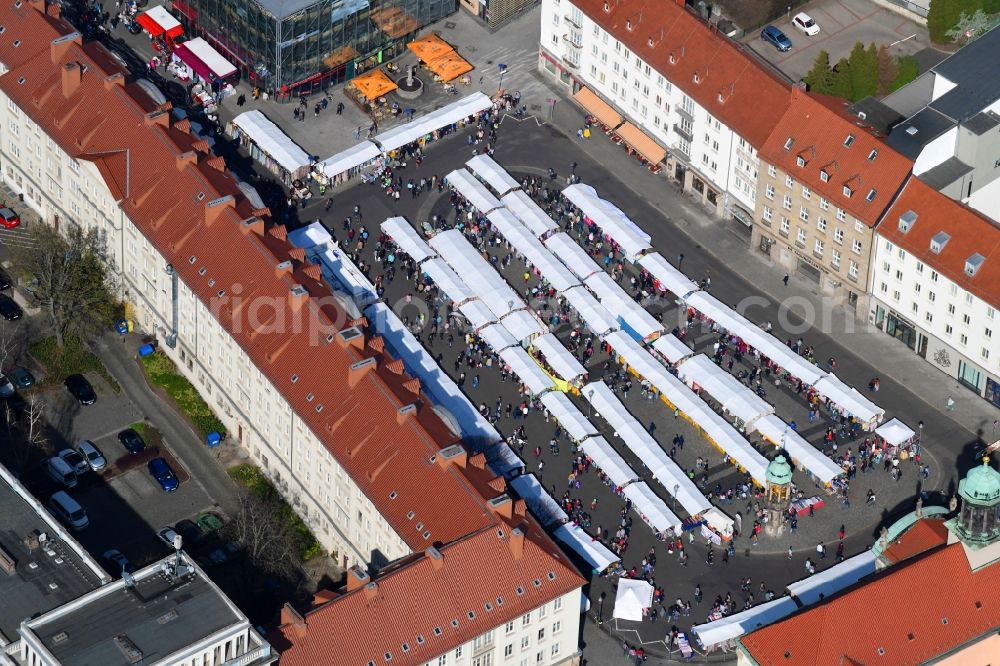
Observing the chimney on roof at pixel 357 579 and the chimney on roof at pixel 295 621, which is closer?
the chimney on roof at pixel 295 621

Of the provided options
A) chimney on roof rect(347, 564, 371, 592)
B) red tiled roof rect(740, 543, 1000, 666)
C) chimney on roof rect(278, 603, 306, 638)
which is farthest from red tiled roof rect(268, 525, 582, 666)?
red tiled roof rect(740, 543, 1000, 666)

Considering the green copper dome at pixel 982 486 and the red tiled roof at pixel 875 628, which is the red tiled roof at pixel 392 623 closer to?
the red tiled roof at pixel 875 628

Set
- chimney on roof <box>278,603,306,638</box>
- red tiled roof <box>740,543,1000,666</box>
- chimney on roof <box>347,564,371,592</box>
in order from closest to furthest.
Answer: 1. chimney on roof <box>278,603,306,638</box>
2. red tiled roof <box>740,543,1000,666</box>
3. chimney on roof <box>347,564,371,592</box>

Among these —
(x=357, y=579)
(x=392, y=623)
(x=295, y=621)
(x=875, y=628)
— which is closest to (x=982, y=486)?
(x=875, y=628)

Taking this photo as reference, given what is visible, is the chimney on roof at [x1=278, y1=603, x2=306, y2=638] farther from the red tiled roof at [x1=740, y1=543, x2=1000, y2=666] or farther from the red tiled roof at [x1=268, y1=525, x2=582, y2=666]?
the red tiled roof at [x1=740, y1=543, x2=1000, y2=666]

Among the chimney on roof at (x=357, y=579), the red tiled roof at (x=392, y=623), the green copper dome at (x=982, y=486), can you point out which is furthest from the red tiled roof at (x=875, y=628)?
the chimney on roof at (x=357, y=579)

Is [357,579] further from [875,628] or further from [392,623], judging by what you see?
[875,628]
